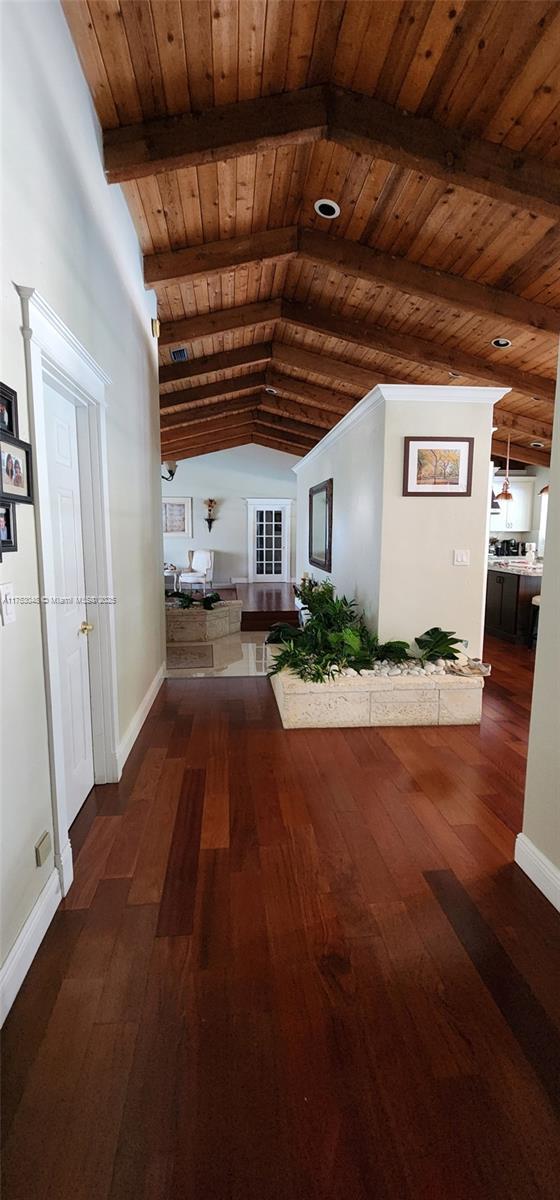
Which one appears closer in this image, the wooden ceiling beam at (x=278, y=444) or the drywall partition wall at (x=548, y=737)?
the drywall partition wall at (x=548, y=737)

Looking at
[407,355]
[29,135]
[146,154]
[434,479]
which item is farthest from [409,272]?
[29,135]

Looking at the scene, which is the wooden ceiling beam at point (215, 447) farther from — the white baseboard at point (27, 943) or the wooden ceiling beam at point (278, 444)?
the white baseboard at point (27, 943)

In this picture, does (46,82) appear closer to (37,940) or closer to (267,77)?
Answer: (267,77)

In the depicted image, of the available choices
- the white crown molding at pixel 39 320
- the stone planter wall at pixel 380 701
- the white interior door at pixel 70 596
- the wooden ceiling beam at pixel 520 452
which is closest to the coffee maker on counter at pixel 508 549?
the wooden ceiling beam at pixel 520 452

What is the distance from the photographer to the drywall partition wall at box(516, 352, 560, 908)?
6.04 ft

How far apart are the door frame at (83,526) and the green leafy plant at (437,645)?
7.25ft

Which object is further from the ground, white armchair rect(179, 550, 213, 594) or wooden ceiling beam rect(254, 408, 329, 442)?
wooden ceiling beam rect(254, 408, 329, 442)

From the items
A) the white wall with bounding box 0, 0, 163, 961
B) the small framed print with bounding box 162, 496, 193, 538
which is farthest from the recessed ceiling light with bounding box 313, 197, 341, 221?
the small framed print with bounding box 162, 496, 193, 538

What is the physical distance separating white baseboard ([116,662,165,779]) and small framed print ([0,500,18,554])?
5.28ft

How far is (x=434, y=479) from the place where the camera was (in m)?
3.92

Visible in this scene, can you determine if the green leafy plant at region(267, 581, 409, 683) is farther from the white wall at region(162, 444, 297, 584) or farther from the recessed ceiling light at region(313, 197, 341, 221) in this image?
the white wall at region(162, 444, 297, 584)

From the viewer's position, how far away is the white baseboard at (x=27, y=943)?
56.5 inches

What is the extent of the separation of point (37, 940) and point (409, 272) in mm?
4347

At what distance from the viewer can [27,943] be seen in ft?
5.17
